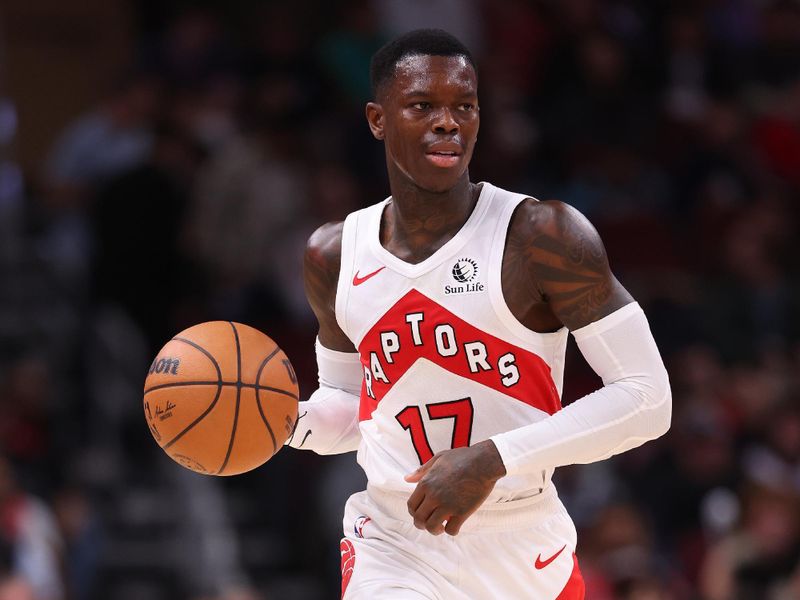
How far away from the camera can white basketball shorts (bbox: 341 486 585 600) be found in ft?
16.4

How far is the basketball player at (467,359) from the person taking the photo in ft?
15.8

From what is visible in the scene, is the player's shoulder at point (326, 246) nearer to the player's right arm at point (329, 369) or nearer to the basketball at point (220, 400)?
the player's right arm at point (329, 369)

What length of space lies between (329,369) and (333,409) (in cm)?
17

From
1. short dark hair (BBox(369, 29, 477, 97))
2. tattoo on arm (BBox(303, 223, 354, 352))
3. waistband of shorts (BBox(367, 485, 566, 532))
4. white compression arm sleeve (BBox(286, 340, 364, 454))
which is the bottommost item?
waistband of shorts (BBox(367, 485, 566, 532))

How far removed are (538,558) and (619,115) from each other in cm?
836

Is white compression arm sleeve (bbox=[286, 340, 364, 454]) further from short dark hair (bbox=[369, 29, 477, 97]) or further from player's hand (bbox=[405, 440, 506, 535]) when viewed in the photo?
short dark hair (bbox=[369, 29, 477, 97])

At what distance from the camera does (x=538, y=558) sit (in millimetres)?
5078

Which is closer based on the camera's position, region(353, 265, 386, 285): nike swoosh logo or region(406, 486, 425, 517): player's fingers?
region(406, 486, 425, 517): player's fingers
